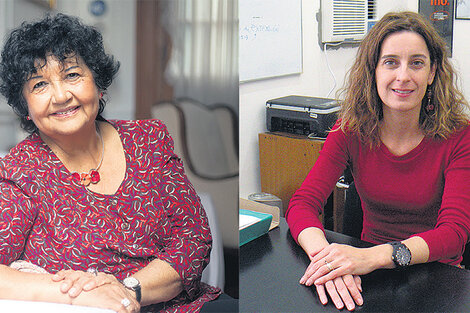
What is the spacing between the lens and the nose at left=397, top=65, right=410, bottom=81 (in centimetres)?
144

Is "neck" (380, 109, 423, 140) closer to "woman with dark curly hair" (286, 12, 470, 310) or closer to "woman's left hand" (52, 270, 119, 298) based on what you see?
"woman with dark curly hair" (286, 12, 470, 310)

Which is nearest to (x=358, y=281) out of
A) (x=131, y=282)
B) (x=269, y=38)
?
(x=131, y=282)

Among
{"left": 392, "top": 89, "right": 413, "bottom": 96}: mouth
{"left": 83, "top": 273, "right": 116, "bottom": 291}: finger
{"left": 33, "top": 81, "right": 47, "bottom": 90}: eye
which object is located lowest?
{"left": 83, "top": 273, "right": 116, "bottom": 291}: finger

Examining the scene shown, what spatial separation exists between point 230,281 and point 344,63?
10.0ft

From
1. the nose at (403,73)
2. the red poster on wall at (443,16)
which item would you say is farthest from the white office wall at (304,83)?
the nose at (403,73)

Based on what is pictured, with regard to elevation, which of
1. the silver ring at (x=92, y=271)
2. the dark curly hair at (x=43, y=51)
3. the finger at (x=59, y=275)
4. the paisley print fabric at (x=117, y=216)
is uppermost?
the dark curly hair at (x=43, y=51)

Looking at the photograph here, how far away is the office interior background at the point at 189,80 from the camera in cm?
56

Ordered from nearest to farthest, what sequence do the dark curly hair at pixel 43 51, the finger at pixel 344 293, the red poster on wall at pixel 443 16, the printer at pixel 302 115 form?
the dark curly hair at pixel 43 51 → the finger at pixel 344 293 → the printer at pixel 302 115 → the red poster on wall at pixel 443 16

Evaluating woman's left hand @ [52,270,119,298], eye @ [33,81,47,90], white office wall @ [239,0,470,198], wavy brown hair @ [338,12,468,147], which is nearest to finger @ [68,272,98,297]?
woman's left hand @ [52,270,119,298]

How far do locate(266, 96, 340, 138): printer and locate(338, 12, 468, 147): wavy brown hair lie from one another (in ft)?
3.53

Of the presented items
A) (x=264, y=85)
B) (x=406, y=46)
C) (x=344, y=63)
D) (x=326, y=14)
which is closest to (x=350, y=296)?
(x=406, y=46)

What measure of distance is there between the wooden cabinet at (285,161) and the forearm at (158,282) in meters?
2.05

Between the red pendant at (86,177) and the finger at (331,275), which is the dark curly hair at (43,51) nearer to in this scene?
the red pendant at (86,177)

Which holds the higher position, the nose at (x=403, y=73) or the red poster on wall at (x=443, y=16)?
the red poster on wall at (x=443, y=16)
